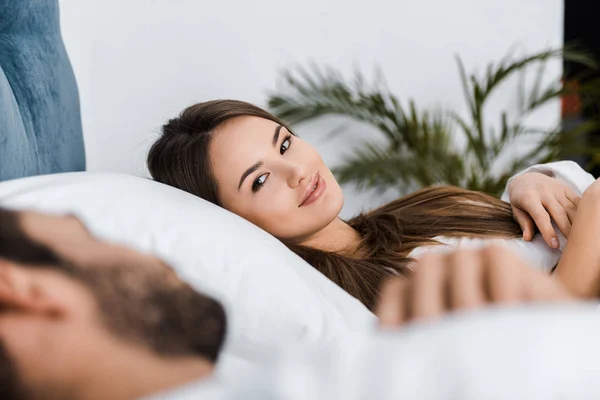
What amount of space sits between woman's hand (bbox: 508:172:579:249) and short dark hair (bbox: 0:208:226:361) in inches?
39.0

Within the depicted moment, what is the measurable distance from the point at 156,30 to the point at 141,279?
1974 mm

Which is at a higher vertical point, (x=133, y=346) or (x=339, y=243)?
(x=133, y=346)

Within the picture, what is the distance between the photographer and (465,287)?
39 centimetres

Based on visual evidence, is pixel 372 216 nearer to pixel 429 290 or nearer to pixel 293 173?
pixel 293 173

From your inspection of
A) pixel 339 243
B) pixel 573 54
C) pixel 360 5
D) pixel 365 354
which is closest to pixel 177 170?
pixel 339 243

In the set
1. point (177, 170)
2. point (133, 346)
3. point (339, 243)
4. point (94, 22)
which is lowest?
point (339, 243)

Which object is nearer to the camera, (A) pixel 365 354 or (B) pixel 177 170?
(A) pixel 365 354

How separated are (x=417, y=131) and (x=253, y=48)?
671mm

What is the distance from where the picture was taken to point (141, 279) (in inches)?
18.6

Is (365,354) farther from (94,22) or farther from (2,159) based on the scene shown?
(94,22)

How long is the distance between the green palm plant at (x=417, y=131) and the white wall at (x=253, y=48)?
102 millimetres

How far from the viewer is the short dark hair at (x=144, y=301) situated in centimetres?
45

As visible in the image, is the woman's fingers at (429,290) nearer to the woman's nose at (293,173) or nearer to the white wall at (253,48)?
the woman's nose at (293,173)

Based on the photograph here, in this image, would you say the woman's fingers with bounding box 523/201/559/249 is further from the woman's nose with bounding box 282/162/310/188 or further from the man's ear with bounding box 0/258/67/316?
the man's ear with bounding box 0/258/67/316
